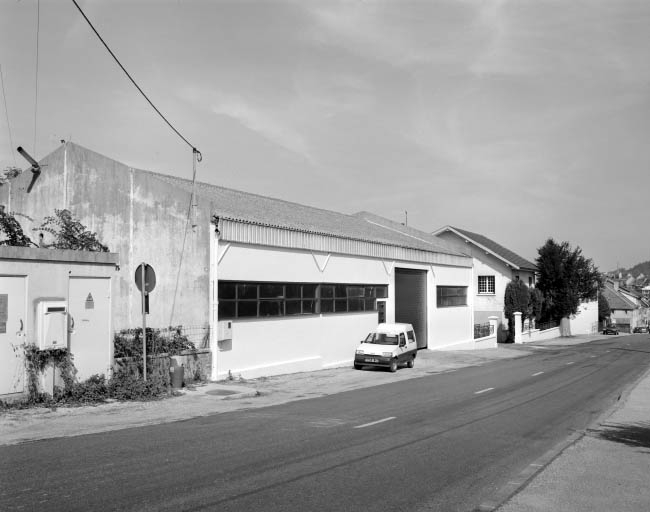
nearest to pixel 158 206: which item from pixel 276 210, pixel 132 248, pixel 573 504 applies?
pixel 132 248

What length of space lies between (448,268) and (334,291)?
47.5 feet

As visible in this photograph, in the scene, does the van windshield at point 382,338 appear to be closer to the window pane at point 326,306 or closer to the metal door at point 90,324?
the window pane at point 326,306

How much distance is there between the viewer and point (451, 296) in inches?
1593

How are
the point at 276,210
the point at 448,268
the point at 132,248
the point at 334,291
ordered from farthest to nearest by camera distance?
the point at 448,268 → the point at 276,210 → the point at 334,291 → the point at 132,248

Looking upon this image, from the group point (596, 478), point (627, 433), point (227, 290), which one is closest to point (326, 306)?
point (227, 290)

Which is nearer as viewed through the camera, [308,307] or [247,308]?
[247,308]

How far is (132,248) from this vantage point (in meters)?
20.8

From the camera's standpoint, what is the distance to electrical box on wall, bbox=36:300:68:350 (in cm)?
1357

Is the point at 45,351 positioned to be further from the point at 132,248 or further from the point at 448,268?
the point at 448,268

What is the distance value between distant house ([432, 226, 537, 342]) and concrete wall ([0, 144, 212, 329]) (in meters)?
39.2

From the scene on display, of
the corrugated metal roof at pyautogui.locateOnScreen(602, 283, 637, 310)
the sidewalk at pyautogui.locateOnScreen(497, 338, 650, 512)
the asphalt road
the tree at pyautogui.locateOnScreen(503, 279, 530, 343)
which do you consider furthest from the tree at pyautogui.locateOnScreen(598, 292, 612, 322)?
the sidewalk at pyautogui.locateOnScreen(497, 338, 650, 512)

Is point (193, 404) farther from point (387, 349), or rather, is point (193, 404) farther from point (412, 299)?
point (412, 299)

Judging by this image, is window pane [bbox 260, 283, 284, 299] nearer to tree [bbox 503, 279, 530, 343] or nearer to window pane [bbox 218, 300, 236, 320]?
Answer: window pane [bbox 218, 300, 236, 320]

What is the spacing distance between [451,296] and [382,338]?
14762 mm
